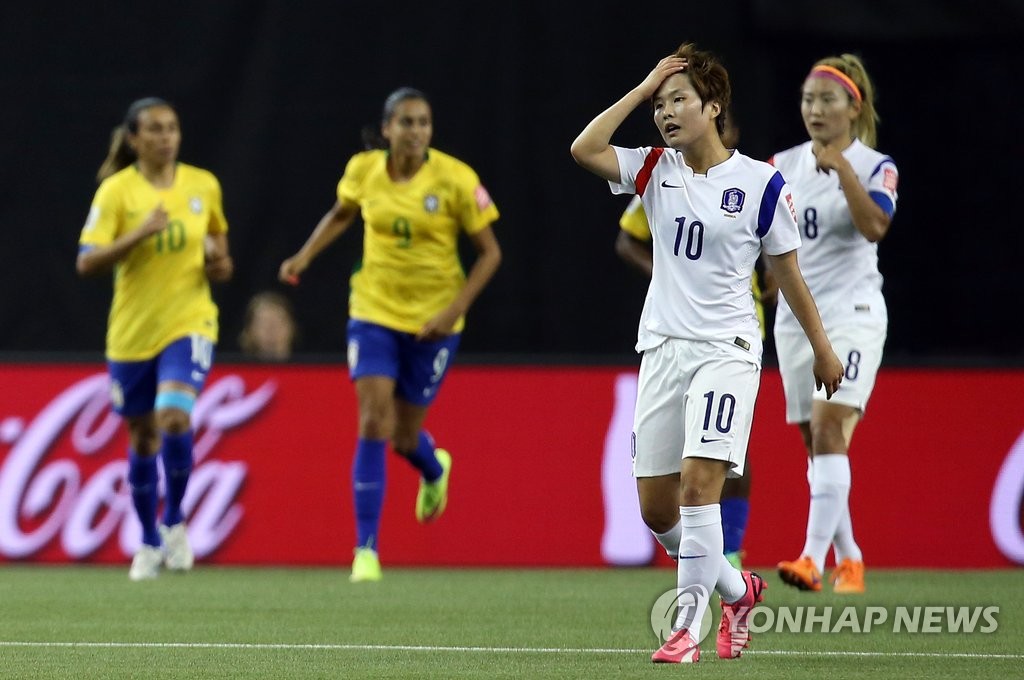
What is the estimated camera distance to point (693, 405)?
563 cm

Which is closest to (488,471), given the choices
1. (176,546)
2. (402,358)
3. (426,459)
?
(426,459)

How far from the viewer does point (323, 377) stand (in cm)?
987

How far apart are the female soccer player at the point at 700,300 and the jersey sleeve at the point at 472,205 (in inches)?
125

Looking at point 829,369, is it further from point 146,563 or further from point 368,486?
point 146,563

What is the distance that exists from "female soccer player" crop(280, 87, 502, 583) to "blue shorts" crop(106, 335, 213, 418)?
0.55 meters

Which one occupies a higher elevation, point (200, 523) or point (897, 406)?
point (897, 406)

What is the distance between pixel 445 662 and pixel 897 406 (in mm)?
4568

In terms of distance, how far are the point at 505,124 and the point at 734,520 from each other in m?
3.52

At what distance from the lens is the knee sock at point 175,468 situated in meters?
8.98

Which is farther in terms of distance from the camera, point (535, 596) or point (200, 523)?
point (200, 523)

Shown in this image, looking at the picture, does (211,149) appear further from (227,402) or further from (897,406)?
(897,406)

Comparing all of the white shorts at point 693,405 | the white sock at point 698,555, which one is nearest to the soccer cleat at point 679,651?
the white sock at point 698,555

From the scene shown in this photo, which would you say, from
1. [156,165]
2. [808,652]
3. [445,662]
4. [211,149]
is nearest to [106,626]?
[445,662]

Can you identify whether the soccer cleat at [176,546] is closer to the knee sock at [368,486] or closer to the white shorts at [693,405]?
the knee sock at [368,486]
